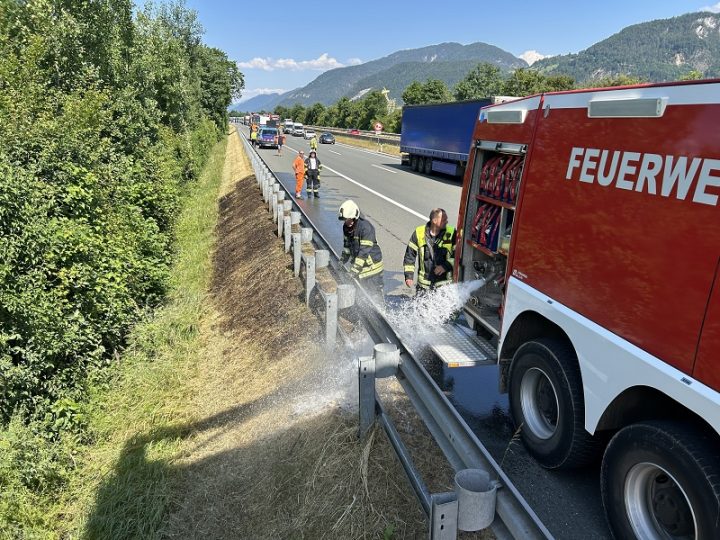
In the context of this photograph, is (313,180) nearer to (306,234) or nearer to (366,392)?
(306,234)

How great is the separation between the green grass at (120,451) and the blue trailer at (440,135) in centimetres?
1653

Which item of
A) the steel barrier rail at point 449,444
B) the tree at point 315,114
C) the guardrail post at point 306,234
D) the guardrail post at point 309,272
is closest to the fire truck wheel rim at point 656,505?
the steel barrier rail at point 449,444

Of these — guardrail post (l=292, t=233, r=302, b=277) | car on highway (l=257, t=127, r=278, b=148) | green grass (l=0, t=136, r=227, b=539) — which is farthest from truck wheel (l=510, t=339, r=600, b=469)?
car on highway (l=257, t=127, r=278, b=148)

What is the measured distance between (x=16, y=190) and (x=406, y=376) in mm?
4755

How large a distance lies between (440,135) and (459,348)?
70.7 ft

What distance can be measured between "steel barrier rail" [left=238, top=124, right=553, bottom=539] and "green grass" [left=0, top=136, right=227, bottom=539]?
2.46 meters

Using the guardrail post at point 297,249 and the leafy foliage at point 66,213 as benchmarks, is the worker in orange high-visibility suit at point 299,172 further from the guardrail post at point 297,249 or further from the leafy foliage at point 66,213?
the guardrail post at point 297,249

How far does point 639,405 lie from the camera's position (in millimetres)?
2939

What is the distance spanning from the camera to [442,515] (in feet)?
7.58

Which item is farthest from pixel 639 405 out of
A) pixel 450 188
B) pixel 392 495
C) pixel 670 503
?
pixel 450 188

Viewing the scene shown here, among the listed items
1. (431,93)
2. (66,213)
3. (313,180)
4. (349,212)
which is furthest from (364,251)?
(431,93)

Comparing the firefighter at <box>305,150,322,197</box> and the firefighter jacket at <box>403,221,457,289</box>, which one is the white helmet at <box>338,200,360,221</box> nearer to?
the firefighter jacket at <box>403,221,457,289</box>

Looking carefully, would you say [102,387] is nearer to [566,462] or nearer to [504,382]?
[504,382]

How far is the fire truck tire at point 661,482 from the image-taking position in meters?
2.34
